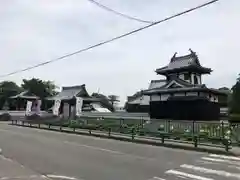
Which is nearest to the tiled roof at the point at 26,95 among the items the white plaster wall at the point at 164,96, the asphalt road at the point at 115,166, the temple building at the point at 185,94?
the temple building at the point at 185,94

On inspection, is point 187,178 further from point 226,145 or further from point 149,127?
point 149,127

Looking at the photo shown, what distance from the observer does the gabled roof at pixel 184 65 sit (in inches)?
1701

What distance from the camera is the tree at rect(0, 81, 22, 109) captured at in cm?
8417

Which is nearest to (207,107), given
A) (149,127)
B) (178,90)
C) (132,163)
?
(178,90)

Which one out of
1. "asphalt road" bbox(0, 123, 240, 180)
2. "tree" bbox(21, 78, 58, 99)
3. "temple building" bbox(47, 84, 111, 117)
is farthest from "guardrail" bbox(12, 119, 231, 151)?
"tree" bbox(21, 78, 58, 99)

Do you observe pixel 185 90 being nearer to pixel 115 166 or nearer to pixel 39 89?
pixel 115 166

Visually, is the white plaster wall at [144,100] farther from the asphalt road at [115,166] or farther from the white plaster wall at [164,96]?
the asphalt road at [115,166]

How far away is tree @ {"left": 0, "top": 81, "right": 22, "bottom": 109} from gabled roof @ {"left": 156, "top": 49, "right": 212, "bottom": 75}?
49018 millimetres

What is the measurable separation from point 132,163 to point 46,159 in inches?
145

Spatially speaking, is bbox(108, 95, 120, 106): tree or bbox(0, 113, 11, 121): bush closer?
bbox(0, 113, 11, 121): bush

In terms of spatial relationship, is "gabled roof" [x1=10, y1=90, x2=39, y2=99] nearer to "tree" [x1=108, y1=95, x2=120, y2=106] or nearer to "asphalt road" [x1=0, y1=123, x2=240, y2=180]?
"tree" [x1=108, y1=95, x2=120, y2=106]

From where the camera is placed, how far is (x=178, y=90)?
134 feet

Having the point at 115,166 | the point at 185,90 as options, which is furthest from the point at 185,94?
the point at 115,166

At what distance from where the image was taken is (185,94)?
133ft
